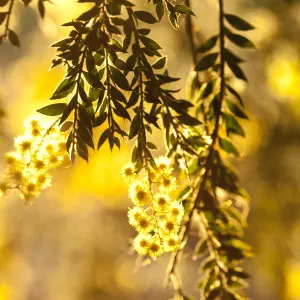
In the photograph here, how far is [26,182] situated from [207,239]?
1.31 ft

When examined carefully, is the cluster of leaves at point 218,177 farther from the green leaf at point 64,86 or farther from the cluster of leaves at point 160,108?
the green leaf at point 64,86

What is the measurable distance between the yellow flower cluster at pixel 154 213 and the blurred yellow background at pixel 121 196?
5.31 feet

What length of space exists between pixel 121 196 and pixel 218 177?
3127 mm

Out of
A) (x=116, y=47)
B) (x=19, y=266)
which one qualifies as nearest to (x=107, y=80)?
(x=116, y=47)

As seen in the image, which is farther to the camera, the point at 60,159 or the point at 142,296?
the point at 142,296

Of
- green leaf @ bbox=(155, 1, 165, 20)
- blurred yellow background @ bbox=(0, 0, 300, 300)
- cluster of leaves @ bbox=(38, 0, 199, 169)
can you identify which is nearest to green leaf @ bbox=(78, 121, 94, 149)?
cluster of leaves @ bbox=(38, 0, 199, 169)

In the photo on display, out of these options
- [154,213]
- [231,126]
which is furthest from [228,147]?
[154,213]

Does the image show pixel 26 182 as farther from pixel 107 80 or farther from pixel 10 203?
pixel 10 203

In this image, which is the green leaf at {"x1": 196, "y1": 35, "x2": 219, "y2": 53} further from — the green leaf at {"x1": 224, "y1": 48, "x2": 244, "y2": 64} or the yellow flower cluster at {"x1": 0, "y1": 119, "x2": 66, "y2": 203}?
the yellow flower cluster at {"x1": 0, "y1": 119, "x2": 66, "y2": 203}

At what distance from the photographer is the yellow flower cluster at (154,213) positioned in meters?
0.82

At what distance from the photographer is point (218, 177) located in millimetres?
1050

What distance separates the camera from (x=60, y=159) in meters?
0.82

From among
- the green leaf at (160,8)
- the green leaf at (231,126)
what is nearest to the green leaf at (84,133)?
the green leaf at (160,8)

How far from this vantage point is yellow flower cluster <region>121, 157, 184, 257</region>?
2.68 ft
